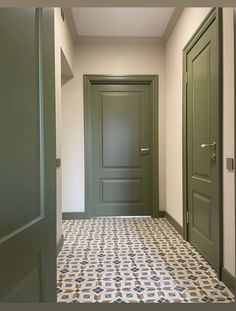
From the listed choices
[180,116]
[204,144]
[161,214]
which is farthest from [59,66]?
[161,214]

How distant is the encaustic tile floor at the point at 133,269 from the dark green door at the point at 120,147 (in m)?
0.78

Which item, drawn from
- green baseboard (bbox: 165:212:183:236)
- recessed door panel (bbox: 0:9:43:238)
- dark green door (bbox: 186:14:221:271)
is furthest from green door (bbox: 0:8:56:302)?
green baseboard (bbox: 165:212:183:236)

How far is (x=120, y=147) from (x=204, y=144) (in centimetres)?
201

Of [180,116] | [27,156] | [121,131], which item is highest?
[180,116]

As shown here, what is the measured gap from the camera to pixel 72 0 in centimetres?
64

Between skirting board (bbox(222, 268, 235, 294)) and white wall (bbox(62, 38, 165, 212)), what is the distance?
8.69 ft

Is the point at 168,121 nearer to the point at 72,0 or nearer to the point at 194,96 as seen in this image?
the point at 194,96

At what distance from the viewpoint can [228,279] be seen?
212cm

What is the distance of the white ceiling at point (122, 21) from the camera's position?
11.6 feet

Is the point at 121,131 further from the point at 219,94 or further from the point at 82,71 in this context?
the point at 219,94

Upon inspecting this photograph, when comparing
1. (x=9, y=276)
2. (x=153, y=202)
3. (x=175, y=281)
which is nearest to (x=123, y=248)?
(x=175, y=281)

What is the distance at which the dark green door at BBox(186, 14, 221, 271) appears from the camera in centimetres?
235

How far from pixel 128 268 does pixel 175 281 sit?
0.45 meters

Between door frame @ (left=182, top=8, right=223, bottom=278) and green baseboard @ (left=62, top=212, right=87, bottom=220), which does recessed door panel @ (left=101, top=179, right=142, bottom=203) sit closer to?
green baseboard @ (left=62, top=212, right=87, bottom=220)
